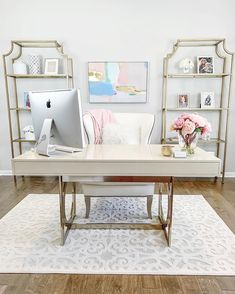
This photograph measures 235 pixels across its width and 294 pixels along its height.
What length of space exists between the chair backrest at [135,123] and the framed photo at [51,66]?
1.29m

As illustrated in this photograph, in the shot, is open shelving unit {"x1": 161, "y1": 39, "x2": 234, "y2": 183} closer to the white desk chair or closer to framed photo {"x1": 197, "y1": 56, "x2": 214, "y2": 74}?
framed photo {"x1": 197, "y1": 56, "x2": 214, "y2": 74}

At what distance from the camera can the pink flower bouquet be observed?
1644mm

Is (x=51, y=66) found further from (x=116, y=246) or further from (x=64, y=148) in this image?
(x=116, y=246)

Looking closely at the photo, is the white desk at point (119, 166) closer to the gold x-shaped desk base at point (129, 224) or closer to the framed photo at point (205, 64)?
the gold x-shaped desk base at point (129, 224)

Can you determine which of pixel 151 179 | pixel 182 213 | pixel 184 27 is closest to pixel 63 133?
pixel 151 179

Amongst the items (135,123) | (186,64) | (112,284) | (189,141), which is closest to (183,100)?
(186,64)

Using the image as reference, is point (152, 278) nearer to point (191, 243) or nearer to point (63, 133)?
point (191, 243)

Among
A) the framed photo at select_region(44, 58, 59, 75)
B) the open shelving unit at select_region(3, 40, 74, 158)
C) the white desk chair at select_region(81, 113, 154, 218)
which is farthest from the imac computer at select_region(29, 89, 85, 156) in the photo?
the framed photo at select_region(44, 58, 59, 75)

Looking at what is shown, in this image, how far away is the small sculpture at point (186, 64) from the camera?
→ 3299 millimetres

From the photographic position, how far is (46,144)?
1.61m

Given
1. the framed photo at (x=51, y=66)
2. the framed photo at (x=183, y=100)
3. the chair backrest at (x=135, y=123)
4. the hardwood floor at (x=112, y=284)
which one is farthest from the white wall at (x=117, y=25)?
the hardwood floor at (x=112, y=284)

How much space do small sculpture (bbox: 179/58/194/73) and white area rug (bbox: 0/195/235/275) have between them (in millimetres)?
1969

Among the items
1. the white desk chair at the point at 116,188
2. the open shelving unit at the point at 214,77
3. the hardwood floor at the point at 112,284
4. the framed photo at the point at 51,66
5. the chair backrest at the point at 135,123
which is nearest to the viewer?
the hardwood floor at the point at 112,284

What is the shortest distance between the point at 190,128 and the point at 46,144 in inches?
39.4
